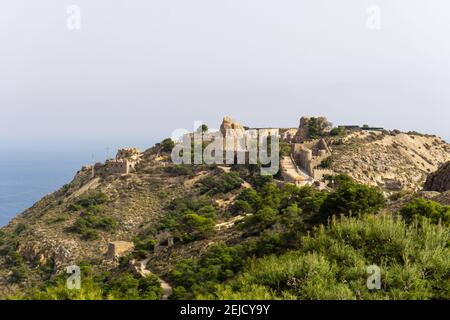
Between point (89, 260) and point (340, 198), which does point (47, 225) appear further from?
point (340, 198)

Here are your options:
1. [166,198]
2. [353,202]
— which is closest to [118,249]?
[166,198]

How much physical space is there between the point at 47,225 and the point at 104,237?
816cm

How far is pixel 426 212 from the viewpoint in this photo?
28125mm

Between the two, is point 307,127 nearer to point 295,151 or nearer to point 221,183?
point 295,151

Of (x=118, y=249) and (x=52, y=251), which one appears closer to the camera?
(x=118, y=249)

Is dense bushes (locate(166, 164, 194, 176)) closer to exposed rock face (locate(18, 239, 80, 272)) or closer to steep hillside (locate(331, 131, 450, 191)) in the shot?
steep hillside (locate(331, 131, 450, 191))

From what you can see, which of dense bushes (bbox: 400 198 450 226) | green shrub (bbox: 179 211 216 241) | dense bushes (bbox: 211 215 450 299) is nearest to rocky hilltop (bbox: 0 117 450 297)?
green shrub (bbox: 179 211 216 241)

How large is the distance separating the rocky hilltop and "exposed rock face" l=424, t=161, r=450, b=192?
0.10m

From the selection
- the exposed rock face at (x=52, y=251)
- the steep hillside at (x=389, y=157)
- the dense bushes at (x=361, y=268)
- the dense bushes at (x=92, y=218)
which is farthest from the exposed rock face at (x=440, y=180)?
the dense bushes at (x=92, y=218)

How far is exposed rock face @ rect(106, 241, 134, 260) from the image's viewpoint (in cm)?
5007

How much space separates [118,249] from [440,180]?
2852 cm

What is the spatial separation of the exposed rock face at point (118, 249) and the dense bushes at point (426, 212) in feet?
93.5

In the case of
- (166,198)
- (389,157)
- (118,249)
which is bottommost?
(118,249)

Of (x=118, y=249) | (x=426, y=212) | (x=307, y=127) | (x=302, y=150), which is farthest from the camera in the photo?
(x=307, y=127)
